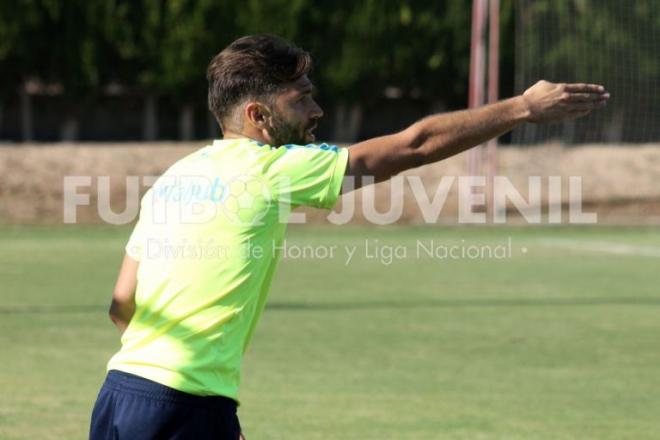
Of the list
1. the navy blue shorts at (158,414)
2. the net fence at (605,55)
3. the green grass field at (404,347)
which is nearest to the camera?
the navy blue shorts at (158,414)

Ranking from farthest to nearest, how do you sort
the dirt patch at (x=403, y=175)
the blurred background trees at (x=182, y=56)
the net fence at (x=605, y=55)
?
1. the blurred background trees at (x=182, y=56)
2. the net fence at (x=605, y=55)
3. the dirt patch at (x=403, y=175)

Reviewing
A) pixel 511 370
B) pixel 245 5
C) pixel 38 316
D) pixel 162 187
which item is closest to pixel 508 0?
pixel 245 5

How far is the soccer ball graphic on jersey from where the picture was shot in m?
4.01

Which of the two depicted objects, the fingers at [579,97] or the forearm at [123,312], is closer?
the fingers at [579,97]

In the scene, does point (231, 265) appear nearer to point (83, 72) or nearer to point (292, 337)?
point (292, 337)

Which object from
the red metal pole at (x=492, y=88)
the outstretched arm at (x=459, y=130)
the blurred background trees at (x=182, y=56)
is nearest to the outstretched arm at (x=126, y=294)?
the outstretched arm at (x=459, y=130)

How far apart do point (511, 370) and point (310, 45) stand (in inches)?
851

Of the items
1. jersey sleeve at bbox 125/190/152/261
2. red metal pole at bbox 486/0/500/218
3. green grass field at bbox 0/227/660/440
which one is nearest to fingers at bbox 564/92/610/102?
jersey sleeve at bbox 125/190/152/261

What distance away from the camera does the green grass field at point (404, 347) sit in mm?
8328

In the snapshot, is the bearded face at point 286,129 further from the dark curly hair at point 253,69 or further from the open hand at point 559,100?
the open hand at point 559,100

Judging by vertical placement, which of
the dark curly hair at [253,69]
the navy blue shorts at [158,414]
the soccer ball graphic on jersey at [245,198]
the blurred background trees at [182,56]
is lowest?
the blurred background trees at [182,56]

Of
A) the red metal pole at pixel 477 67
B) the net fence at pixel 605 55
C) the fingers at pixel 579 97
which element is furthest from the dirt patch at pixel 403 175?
the fingers at pixel 579 97

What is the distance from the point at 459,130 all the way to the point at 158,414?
1.11 metres

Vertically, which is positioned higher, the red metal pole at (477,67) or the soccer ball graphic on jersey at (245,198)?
the soccer ball graphic on jersey at (245,198)
